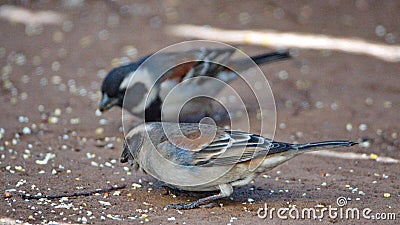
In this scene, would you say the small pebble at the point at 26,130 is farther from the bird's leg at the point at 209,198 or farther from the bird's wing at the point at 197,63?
the bird's leg at the point at 209,198

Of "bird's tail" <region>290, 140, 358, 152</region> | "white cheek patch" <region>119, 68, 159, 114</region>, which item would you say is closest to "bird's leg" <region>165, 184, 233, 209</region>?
"bird's tail" <region>290, 140, 358, 152</region>

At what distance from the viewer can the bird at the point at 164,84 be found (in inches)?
273

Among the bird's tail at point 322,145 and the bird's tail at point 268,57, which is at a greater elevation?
the bird's tail at point 268,57

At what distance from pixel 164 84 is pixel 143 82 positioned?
0.22 meters

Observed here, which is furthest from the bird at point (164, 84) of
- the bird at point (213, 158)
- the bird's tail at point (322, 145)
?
the bird's tail at point (322, 145)

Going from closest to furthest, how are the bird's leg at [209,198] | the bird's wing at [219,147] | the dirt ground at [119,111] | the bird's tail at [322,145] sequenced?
the bird's tail at [322,145] < the bird's wing at [219,147] < the bird's leg at [209,198] < the dirt ground at [119,111]

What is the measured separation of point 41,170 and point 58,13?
547 centimetres

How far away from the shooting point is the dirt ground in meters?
5.09

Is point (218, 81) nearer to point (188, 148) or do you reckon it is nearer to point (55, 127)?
point (55, 127)

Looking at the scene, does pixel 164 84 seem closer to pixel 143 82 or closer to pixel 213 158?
pixel 143 82

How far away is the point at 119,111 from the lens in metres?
7.92

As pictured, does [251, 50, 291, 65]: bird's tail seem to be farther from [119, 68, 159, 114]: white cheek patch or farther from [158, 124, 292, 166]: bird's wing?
[158, 124, 292, 166]: bird's wing

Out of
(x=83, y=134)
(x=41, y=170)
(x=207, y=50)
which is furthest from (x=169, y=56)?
(x=41, y=170)

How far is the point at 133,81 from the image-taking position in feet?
22.8
